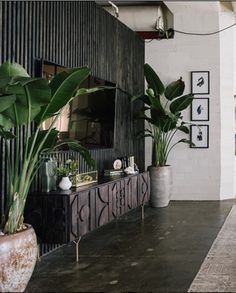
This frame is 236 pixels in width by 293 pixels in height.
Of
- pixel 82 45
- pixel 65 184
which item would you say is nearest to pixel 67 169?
pixel 65 184

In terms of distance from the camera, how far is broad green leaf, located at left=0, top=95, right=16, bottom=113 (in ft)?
9.01

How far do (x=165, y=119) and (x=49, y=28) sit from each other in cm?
299

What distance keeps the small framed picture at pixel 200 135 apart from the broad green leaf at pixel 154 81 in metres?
1.14

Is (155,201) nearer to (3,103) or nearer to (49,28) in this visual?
(49,28)

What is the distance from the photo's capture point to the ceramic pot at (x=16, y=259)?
2.84m

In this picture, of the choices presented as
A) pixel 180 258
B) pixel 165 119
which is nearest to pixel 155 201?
pixel 165 119

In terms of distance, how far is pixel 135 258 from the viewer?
13.1ft

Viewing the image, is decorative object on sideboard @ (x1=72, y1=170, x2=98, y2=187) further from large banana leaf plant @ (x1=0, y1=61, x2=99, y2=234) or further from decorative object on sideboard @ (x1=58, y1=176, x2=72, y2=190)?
large banana leaf plant @ (x1=0, y1=61, x2=99, y2=234)

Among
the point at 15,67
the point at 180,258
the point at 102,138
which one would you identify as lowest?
A: the point at 180,258

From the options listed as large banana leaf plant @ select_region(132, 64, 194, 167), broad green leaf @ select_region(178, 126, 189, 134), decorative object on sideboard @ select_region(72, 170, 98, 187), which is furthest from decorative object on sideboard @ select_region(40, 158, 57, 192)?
broad green leaf @ select_region(178, 126, 189, 134)

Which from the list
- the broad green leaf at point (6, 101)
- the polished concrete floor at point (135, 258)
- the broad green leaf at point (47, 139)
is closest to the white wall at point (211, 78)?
the polished concrete floor at point (135, 258)

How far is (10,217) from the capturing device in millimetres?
2984

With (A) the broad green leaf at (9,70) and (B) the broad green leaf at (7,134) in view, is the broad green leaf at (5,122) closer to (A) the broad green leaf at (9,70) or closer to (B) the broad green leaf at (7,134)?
(B) the broad green leaf at (7,134)

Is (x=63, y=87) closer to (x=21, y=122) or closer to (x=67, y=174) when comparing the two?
(x=21, y=122)
